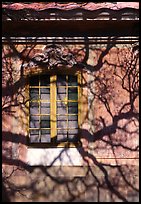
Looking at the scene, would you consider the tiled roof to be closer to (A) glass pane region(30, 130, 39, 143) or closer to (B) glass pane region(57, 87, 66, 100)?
(B) glass pane region(57, 87, 66, 100)

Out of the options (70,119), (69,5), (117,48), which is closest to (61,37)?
(69,5)

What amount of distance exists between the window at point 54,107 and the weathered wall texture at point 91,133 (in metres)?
0.18

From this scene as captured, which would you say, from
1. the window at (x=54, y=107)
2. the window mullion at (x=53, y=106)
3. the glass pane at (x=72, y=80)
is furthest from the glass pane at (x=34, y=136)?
the glass pane at (x=72, y=80)

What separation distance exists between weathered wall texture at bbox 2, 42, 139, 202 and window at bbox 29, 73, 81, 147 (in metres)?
0.18

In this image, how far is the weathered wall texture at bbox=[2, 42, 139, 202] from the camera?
7.18m

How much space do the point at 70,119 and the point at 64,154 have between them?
2.26ft

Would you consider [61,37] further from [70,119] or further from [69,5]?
[70,119]

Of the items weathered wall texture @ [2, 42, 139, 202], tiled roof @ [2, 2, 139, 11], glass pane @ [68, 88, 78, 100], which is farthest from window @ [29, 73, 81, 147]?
tiled roof @ [2, 2, 139, 11]

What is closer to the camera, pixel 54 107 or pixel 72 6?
pixel 72 6

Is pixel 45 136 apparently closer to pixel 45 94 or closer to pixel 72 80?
pixel 45 94

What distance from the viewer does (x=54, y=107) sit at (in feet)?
24.2

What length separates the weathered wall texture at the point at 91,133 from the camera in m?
7.18

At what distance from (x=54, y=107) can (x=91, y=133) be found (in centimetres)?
86

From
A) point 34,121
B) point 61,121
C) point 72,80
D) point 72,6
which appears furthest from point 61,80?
point 72,6
